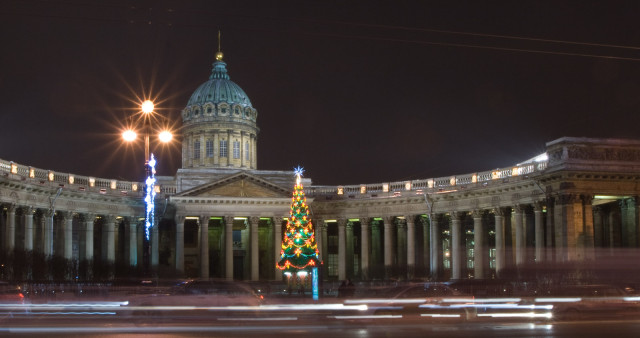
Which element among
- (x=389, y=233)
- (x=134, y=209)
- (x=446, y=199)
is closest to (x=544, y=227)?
(x=446, y=199)

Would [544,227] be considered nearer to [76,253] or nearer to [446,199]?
[446,199]

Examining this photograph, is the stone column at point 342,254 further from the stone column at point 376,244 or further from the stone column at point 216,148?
the stone column at point 216,148

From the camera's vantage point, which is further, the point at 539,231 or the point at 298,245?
the point at 298,245

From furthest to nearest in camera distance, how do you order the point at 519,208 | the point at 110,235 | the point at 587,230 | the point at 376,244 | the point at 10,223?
1. the point at 376,244
2. the point at 110,235
3. the point at 519,208
4. the point at 10,223
5. the point at 587,230

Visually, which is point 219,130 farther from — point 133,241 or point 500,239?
point 500,239

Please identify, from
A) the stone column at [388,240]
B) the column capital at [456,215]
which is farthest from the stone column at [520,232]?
the stone column at [388,240]

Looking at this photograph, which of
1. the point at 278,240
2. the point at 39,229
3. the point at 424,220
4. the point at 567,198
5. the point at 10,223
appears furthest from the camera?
the point at 278,240

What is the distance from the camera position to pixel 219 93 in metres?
96.8

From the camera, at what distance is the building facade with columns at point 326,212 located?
58531 millimetres

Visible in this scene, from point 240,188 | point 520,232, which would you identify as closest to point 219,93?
point 240,188

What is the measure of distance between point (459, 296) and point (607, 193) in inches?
1093

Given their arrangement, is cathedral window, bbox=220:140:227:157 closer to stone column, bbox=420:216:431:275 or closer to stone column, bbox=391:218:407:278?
stone column, bbox=391:218:407:278

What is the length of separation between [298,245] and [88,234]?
1897 centimetres

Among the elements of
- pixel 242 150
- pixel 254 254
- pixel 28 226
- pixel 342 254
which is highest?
pixel 242 150
